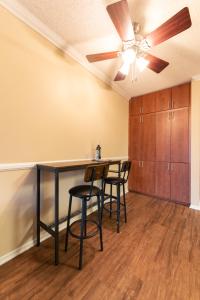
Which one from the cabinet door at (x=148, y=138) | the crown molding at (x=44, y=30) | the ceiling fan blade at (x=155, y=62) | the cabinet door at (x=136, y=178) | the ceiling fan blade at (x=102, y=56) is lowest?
the cabinet door at (x=136, y=178)

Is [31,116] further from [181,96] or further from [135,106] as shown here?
[181,96]

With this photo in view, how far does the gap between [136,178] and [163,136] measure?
4.00 feet

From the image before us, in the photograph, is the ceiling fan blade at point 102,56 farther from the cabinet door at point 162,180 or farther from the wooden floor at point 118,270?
the cabinet door at point 162,180

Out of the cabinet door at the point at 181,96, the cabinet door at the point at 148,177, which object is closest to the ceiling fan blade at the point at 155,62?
the cabinet door at the point at 181,96

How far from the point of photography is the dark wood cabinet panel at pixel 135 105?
3.86 metres

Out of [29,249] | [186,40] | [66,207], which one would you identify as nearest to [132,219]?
[66,207]

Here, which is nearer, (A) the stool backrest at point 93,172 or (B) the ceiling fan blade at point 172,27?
(B) the ceiling fan blade at point 172,27

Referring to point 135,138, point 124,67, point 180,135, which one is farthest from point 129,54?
point 135,138

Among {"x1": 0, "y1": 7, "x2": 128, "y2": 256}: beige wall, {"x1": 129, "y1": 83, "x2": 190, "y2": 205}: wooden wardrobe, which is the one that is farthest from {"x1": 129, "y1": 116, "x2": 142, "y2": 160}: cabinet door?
Answer: {"x1": 0, "y1": 7, "x2": 128, "y2": 256}: beige wall

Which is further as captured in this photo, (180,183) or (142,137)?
(142,137)

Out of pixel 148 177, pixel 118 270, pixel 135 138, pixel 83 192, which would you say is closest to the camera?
pixel 118 270

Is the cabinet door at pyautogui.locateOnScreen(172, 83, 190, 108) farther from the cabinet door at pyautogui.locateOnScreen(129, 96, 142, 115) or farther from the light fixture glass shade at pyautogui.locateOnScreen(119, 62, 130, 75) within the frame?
the light fixture glass shade at pyautogui.locateOnScreen(119, 62, 130, 75)

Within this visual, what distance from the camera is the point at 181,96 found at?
10.7 ft

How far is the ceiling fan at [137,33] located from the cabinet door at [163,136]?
61.9 inches
